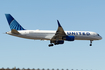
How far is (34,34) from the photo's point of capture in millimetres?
75812

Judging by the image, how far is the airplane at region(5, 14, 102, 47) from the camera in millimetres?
74644

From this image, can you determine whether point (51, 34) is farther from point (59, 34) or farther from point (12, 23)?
point (12, 23)

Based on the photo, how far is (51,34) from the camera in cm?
7800

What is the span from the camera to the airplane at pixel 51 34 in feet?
245

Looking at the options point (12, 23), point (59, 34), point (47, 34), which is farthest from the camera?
point (12, 23)

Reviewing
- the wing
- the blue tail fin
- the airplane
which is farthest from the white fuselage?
the blue tail fin

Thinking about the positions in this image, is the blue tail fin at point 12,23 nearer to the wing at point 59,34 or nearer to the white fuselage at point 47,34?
the white fuselage at point 47,34

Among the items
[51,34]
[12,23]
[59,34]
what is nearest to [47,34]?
[51,34]

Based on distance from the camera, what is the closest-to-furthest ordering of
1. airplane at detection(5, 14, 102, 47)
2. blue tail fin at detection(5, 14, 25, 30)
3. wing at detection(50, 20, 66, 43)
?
1. wing at detection(50, 20, 66, 43)
2. airplane at detection(5, 14, 102, 47)
3. blue tail fin at detection(5, 14, 25, 30)

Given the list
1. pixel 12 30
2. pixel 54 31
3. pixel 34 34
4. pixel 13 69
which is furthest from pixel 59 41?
pixel 13 69

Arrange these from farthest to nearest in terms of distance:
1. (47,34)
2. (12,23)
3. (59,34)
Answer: (12,23) → (47,34) → (59,34)

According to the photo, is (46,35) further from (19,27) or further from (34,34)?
(19,27)

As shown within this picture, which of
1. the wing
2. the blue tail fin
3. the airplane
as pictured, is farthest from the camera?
the blue tail fin

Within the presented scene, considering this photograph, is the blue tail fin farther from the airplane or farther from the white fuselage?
the white fuselage
